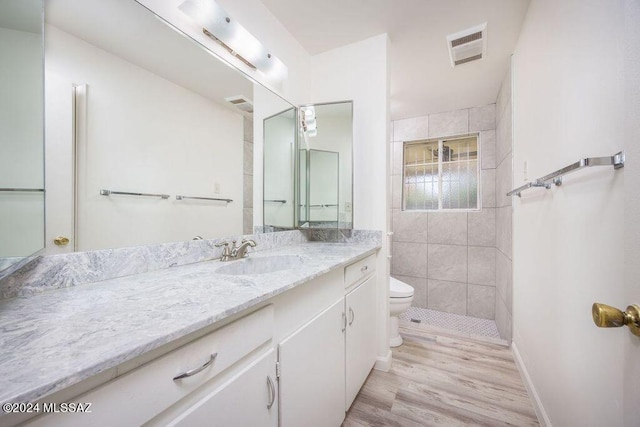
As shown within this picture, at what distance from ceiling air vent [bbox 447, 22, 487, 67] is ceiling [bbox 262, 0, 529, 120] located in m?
0.04

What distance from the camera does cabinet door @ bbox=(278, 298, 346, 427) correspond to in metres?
0.84

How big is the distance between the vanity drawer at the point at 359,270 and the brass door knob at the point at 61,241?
1.09 meters

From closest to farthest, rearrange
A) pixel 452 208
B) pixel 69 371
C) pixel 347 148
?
pixel 69 371, pixel 347 148, pixel 452 208

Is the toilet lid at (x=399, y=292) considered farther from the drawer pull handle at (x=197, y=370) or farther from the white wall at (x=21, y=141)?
the white wall at (x=21, y=141)

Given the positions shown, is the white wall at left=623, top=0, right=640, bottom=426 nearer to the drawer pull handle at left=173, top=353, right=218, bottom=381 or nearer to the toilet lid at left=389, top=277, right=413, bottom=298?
the drawer pull handle at left=173, top=353, right=218, bottom=381

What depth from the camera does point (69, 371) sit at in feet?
1.17

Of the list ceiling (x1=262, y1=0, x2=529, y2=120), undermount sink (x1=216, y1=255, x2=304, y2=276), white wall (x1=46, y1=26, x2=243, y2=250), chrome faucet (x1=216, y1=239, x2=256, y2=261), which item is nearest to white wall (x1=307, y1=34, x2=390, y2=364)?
ceiling (x1=262, y1=0, x2=529, y2=120)

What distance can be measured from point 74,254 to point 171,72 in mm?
825

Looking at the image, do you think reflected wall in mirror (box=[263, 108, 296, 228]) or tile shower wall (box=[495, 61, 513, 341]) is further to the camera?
tile shower wall (box=[495, 61, 513, 341])

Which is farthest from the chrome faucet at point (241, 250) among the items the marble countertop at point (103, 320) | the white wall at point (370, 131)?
the white wall at point (370, 131)

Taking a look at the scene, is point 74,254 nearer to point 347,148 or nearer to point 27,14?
point 27,14

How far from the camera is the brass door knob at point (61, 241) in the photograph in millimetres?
788

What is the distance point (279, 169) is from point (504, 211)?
207 cm

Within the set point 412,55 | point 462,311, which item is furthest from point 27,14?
point 462,311
